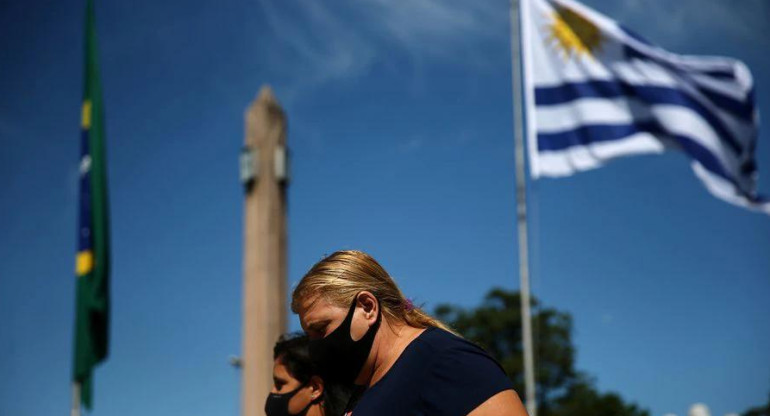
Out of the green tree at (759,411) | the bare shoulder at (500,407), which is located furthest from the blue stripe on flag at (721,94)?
the green tree at (759,411)

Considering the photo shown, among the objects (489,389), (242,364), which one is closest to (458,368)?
(489,389)

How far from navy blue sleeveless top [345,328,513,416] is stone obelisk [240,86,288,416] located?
5503 millimetres

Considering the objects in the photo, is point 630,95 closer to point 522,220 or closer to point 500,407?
point 522,220

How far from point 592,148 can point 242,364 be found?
352 cm

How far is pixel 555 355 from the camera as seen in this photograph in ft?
130

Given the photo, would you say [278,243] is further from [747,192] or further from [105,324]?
[747,192]

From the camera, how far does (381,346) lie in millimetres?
1834

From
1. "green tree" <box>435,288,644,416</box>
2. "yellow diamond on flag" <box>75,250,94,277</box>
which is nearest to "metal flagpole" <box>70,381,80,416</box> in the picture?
"yellow diamond on flag" <box>75,250,94,277</box>

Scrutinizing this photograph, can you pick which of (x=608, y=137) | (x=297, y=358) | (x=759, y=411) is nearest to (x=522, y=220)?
(x=608, y=137)

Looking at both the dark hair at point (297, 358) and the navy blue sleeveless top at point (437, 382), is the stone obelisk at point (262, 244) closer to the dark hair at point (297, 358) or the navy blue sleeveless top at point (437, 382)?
the dark hair at point (297, 358)

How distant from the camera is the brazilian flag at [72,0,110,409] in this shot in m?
7.69

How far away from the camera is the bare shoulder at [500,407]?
162 cm

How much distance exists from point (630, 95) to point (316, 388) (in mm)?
6308

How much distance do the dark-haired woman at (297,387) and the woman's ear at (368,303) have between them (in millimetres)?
915
